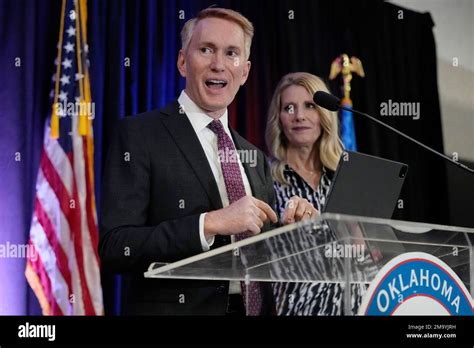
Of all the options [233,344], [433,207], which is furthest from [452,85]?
[233,344]

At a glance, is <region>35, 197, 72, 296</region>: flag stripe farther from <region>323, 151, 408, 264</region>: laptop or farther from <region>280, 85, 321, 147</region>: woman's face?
<region>323, 151, 408, 264</region>: laptop

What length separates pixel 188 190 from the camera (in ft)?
9.49

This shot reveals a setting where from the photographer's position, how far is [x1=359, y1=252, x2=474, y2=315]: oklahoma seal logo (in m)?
1.95

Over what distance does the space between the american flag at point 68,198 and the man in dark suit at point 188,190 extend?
84 cm

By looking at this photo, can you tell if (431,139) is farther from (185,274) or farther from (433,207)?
(185,274)

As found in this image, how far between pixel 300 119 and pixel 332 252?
203 cm

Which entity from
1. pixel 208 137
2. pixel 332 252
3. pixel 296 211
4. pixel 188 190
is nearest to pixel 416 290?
pixel 332 252

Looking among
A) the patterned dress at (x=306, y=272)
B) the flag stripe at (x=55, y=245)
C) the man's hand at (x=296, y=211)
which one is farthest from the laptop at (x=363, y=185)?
the flag stripe at (x=55, y=245)

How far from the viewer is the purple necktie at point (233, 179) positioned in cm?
283

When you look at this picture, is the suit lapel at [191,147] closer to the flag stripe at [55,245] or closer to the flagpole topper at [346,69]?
the flag stripe at [55,245]

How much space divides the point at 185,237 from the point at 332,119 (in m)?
1.66

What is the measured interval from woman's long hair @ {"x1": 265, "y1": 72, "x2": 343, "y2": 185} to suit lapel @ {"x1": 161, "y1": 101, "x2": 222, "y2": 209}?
98 cm

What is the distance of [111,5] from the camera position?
4.10 m

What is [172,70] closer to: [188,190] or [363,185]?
[188,190]
